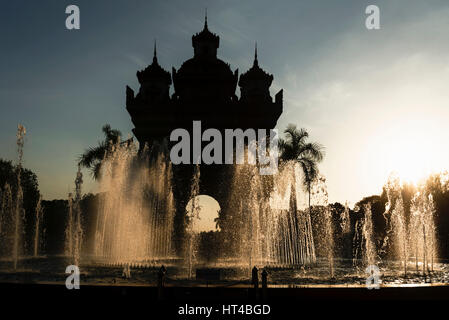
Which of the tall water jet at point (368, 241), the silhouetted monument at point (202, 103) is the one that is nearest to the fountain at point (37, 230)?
the silhouetted monument at point (202, 103)

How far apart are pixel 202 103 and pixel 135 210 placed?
1192cm

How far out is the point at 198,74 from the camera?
3067 cm

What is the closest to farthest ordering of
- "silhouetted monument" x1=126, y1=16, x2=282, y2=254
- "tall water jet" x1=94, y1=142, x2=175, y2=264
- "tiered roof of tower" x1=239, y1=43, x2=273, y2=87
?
"tall water jet" x1=94, y1=142, x2=175, y2=264, "silhouetted monument" x1=126, y1=16, x2=282, y2=254, "tiered roof of tower" x1=239, y1=43, x2=273, y2=87

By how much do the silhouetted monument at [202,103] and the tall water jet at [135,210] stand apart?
1644 mm

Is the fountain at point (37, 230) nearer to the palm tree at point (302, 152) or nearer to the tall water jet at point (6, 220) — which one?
the tall water jet at point (6, 220)

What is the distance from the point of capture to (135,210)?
64.3 feet

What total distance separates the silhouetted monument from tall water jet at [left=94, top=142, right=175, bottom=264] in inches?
64.7

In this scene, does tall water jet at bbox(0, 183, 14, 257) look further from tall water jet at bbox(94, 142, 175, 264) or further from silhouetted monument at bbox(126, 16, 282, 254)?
silhouetted monument at bbox(126, 16, 282, 254)

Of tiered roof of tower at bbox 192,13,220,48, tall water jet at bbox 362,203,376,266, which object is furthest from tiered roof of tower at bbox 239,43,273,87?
tall water jet at bbox 362,203,376,266

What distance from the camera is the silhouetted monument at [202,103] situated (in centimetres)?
2766

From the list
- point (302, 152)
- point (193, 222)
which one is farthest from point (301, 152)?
point (193, 222)

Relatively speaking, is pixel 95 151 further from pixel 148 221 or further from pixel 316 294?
pixel 316 294

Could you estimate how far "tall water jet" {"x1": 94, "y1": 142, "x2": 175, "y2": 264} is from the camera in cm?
1891

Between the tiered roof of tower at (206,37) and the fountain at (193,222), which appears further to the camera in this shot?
the tiered roof of tower at (206,37)
